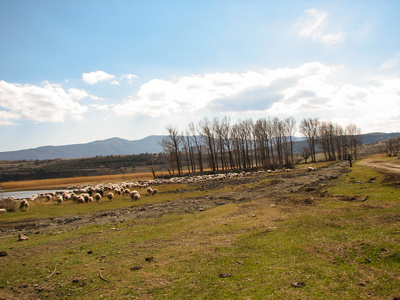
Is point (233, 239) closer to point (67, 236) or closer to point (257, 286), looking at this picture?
point (257, 286)

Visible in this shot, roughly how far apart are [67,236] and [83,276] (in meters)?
6.63

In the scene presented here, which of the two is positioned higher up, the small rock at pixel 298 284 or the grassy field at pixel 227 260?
the small rock at pixel 298 284

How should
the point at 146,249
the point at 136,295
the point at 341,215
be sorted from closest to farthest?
the point at 136,295 < the point at 146,249 < the point at 341,215

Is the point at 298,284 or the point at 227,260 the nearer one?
the point at 298,284

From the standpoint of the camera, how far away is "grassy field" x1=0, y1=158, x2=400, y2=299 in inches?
224

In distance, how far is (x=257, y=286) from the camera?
18.8 feet

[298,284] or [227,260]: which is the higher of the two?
[298,284]

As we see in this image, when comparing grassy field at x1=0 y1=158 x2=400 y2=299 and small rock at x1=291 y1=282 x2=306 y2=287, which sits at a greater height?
small rock at x1=291 y1=282 x2=306 y2=287

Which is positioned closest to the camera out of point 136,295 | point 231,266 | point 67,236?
point 136,295

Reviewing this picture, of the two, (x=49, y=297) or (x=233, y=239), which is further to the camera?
(x=233, y=239)

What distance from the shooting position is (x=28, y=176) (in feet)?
400

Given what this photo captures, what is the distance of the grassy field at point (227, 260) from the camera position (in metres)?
5.70

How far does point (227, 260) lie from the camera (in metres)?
7.46

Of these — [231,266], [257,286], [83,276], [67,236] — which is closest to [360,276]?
[257,286]
